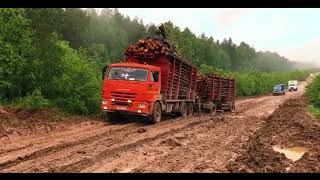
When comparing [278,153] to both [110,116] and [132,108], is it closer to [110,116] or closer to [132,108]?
[132,108]

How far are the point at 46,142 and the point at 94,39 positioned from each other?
263ft

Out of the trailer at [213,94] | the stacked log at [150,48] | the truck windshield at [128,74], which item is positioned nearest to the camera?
the truck windshield at [128,74]

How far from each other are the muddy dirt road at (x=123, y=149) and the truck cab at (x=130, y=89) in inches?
37.4

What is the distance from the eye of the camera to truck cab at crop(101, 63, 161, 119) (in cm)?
1881

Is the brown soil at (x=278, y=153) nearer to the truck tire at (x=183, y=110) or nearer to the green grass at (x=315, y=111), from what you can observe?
the truck tire at (x=183, y=110)

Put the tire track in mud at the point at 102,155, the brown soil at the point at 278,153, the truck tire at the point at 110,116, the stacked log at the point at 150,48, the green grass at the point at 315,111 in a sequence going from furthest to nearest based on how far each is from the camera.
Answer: the green grass at the point at 315,111, the stacked log at the point at 150,48, the truck tire at the point at 110,116, the brown soil at the point at 278,153, the tire track in mud at the point at 102,155

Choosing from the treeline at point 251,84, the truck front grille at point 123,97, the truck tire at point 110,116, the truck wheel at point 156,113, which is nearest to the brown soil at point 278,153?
the truck wheel at point 156,113

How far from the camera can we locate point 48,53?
69.5 feet

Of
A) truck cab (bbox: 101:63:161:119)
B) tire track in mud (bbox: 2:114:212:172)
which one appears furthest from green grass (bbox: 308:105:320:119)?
tire track in mud (bbox: 2:114:212:172)

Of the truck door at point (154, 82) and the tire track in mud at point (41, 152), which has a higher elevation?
the truck door at point (154, 82)

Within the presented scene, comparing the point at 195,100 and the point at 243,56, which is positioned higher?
the point at 243,56

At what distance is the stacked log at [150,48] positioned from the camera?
20.5 meters

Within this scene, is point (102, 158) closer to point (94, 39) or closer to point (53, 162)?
point (53, 162)

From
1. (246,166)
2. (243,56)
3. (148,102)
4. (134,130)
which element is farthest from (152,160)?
(243,56)
